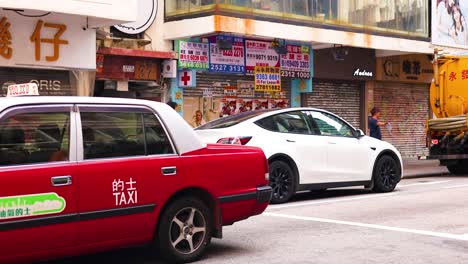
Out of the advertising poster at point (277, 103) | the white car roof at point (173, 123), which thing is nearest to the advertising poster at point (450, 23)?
the advertising poster at point (277, 103)

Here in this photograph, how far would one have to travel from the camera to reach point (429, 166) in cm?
1975

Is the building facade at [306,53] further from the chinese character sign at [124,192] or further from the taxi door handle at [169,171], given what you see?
the chinese character sign at [124,192]

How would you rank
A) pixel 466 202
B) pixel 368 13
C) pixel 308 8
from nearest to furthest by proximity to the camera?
pixel 466 202 < pixel 308 8 < pixel 368 13

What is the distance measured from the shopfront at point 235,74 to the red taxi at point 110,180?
1033 centimetres

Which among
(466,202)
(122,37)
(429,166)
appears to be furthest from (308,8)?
(466,202)

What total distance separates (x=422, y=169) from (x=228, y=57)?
6.51 metres

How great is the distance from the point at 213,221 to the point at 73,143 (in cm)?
172

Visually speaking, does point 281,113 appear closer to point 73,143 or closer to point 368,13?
point 73,143

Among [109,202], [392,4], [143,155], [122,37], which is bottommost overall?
[109,202]

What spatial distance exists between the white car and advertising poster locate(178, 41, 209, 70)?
5.75m

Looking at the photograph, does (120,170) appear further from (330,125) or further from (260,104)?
(260,104)

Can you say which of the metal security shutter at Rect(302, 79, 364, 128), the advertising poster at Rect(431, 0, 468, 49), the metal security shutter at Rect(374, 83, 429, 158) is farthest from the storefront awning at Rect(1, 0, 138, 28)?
the advertising poster at Rect(431, 0, 468, 49)

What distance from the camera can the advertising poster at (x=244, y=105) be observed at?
709 inches

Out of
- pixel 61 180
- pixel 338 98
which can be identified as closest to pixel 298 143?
pixel 61 180
